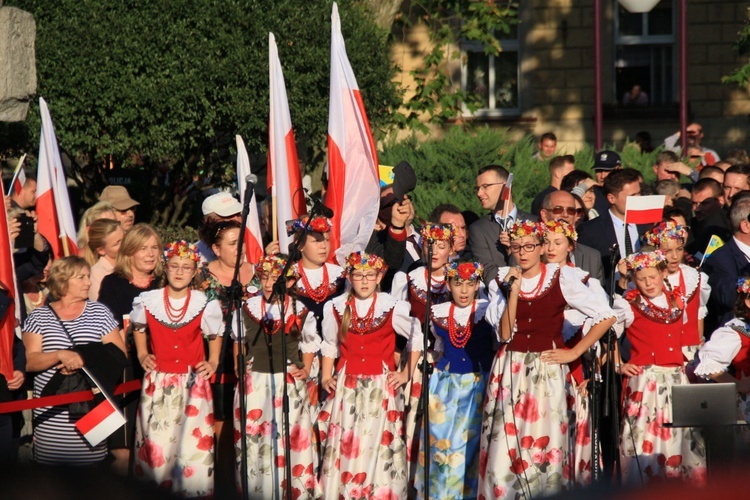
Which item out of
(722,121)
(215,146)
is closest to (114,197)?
(215,146)

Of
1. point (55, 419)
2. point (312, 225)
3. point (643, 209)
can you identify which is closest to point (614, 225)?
point (643, 209)

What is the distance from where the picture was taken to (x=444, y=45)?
1912 centimetres

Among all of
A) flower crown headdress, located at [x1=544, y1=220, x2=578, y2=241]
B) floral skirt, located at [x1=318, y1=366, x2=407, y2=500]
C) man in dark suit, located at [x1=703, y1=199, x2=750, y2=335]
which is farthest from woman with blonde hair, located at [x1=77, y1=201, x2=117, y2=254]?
man in dark suit, located at [x1=703, y1=199, x2=750, y2=335]

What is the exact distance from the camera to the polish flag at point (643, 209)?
796 centimetres

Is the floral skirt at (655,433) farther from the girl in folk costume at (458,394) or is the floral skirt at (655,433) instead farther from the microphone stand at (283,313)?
the microphone stand at (283,313)

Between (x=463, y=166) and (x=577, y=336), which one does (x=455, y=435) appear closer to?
(x=577, y=336)

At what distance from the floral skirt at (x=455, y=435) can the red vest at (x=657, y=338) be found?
3.15 feet

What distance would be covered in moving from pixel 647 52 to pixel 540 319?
14.8 metres

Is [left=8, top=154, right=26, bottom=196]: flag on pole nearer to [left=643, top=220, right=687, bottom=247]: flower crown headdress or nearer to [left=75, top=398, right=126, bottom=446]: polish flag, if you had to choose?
[left=75, top=398, right=126, bottom=446]: polish flag

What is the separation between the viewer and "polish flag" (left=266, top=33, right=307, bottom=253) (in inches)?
330

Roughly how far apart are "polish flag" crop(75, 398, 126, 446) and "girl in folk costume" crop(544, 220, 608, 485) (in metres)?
2.70

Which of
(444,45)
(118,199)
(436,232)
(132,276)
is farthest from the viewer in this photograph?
(444,45)

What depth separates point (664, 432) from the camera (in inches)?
293

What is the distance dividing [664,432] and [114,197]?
15.8 ft
